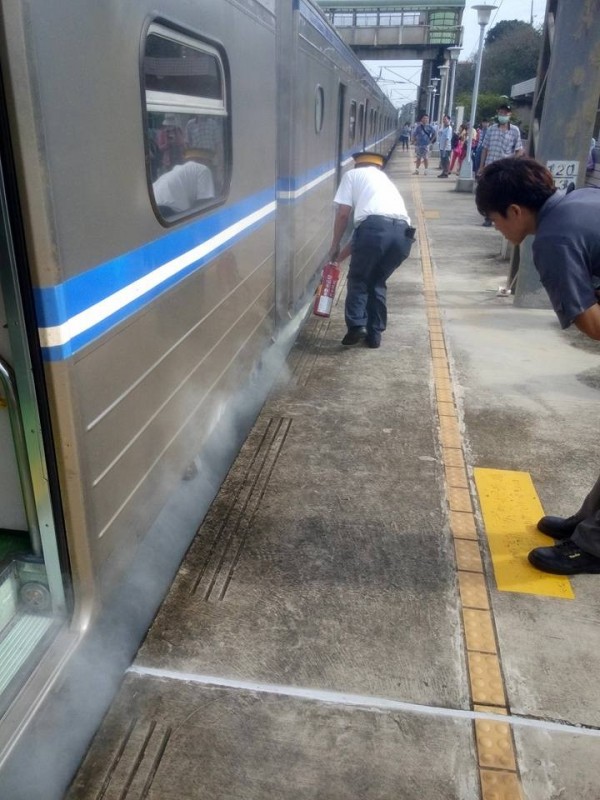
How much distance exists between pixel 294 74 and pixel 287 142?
1.62 feet

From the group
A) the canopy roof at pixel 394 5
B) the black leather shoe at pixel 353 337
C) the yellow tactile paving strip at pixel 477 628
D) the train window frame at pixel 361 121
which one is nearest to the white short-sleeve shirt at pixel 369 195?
the black leather shoe at pixel 353 337

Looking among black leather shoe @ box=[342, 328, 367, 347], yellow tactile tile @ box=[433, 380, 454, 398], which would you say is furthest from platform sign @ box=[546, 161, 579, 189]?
yellow tactile tile @ box=[433, 380, 454, 398]

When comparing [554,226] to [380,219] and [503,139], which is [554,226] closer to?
[380,219]

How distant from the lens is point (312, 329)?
685cm

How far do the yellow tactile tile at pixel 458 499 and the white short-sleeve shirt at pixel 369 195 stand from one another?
2.73 metres

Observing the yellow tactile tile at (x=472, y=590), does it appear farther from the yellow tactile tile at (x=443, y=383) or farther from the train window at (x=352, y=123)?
the train window at (x=352, y=123)

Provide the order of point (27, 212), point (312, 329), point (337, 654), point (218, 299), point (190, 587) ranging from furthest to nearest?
1. point (312, 329)
2. point (218, 299)
3. point (190, 587)
4. point (337, 654)
5. point (27, 212)

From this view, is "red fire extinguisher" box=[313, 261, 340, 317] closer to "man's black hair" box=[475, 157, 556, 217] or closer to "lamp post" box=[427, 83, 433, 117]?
"man's black hair" box=[475, 157, 556, 217]

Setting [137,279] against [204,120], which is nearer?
[137,279]

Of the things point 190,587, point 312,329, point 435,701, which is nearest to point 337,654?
point 435,701

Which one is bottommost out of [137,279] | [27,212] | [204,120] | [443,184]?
[443,184]

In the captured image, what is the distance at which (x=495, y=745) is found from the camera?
2340mm

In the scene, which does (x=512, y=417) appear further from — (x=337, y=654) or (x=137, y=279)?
(x=137, y=279)

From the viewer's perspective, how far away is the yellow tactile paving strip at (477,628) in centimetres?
225
